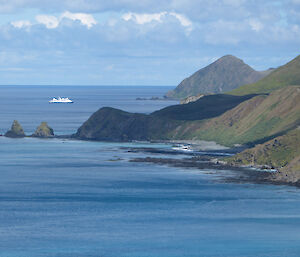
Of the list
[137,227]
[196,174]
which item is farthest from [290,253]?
[196,174]

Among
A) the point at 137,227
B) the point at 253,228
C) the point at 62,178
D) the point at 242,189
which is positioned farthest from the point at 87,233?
the point at 62,178

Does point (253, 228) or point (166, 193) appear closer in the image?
point (253, 228)

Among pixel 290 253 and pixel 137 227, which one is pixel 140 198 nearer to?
pixel 137 227

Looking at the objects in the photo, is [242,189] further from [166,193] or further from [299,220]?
[299,220]

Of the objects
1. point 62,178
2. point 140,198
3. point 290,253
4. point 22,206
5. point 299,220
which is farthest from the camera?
point 62,178

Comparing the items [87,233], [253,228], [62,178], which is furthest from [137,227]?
[62,178]

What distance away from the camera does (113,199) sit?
158500mm

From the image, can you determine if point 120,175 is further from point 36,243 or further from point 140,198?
point 36,243

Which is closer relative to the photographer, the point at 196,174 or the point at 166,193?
the point at 166,193

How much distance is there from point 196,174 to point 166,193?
27951 millimetres

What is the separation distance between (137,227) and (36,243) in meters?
18.9

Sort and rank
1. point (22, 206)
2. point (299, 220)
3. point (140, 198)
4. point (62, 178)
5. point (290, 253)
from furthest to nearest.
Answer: point (62, 178), point (140, 198), point (22, 206), point (299, 220), point (290, 253)

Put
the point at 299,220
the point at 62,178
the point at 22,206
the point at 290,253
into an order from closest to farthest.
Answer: the point at 290,253
the point at 299,220
the point at 22,206
the point at 62,178

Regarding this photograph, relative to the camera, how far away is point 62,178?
189375 millimetres
